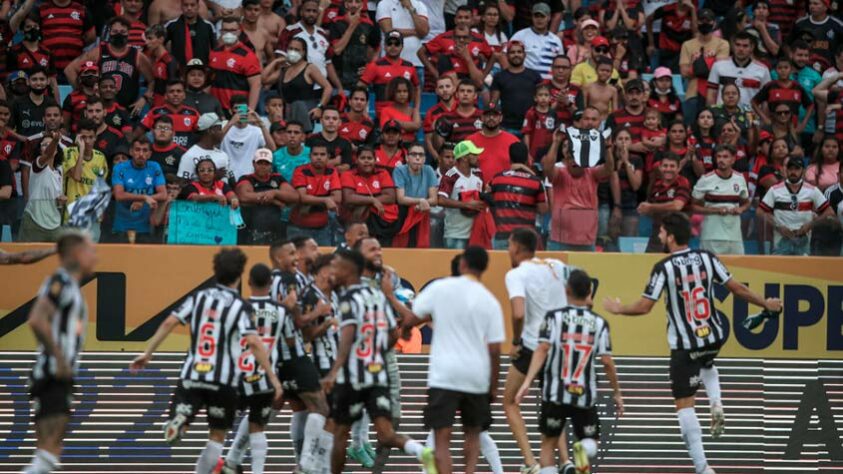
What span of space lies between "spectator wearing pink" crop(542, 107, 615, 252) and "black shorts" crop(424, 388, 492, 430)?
4275 millimetres

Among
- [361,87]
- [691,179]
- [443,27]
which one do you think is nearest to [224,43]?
[361,87]

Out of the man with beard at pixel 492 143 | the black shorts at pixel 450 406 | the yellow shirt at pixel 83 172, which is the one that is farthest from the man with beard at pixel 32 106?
the black shorts at pixel 450 406

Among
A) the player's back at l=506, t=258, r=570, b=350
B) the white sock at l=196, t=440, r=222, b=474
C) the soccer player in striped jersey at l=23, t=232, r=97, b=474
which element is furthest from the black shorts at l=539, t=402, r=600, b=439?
the soccer player in striped jersey at l=23, t=232, r=97, b=474

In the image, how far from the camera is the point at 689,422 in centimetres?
1512

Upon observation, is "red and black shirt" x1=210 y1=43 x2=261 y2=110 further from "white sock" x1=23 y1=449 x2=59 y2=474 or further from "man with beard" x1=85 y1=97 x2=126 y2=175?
"white sock" x1=23 y1=449 x2=59 y2=474

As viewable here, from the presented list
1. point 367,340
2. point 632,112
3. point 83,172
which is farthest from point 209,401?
point 632,112

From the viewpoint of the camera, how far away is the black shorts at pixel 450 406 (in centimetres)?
1334

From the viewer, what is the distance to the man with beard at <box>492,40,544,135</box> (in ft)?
70.0

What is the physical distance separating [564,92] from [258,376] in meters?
8.38

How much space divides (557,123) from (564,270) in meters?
5.58

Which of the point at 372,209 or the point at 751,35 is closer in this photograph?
the point at 372,209

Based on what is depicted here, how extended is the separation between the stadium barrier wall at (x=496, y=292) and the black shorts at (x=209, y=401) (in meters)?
3.47

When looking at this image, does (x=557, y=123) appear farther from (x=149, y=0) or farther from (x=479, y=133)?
(x=149, y=0)

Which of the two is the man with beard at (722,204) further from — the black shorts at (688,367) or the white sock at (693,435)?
the white sock at (693,435)
